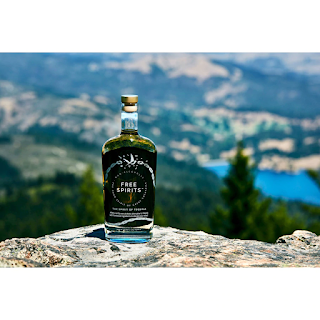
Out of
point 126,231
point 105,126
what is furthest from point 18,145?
point 126,231

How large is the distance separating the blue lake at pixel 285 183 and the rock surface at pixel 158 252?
159m

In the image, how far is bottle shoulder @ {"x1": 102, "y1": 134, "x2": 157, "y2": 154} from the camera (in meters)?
4.59

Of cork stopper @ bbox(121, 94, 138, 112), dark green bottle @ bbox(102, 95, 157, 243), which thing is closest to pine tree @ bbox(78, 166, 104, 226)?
dark green bottle @ bbox(102, 95, 157, 243)

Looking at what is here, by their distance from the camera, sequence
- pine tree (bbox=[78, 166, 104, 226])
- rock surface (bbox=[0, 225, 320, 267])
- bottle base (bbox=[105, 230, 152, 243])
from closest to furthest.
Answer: rock surface (bbox=[0, 225, 320, 267]) → bottle base (bbox=[105, 230, 152, 243]) → pine tree (bbox=[78, 166, 104, 226])

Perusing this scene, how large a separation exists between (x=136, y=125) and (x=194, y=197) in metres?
97.6

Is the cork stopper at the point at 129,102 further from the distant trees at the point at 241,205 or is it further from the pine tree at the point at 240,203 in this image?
the pine tree at the point at 240,203

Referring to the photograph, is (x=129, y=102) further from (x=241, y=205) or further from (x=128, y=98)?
(x=241, y=205)

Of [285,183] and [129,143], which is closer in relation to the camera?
[129,143]

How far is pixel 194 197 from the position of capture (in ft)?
333

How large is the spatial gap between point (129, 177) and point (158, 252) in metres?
0.86

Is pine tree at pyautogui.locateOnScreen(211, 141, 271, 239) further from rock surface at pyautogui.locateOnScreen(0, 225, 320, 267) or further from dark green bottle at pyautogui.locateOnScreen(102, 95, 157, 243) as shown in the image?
dark green bottle at pyautogui.locateOnScreen(102, 95, 157, 243)

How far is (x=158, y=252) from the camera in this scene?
4.44 m

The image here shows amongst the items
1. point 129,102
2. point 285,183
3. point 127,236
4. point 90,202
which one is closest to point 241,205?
point 90,202

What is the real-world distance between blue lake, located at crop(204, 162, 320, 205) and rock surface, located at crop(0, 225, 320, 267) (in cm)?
15869
